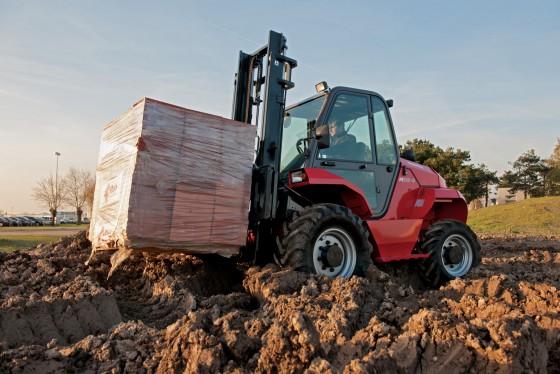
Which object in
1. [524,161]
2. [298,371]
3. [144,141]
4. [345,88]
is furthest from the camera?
[524,161]

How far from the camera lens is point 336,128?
6.52 meters

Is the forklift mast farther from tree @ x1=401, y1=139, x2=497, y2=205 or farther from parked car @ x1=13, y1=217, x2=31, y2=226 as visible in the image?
parked car @ x1=13, y1=217, x2=31, y2=226

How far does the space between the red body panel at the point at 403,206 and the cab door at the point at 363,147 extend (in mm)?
226

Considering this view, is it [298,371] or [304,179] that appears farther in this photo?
[304,179]

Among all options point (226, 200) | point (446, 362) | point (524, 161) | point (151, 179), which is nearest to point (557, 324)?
point (446, 362)

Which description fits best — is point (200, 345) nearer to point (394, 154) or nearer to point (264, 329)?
point (264, 329)

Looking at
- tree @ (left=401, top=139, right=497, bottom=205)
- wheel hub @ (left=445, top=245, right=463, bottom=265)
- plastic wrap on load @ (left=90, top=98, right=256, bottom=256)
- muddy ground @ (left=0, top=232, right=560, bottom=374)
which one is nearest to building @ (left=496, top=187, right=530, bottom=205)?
tree @ (left=401, top=139, right=497, bottom=205)

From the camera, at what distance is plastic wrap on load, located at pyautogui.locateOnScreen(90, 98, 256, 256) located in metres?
4.62

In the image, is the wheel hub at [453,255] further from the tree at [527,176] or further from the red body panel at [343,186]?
the tree at [527,176]

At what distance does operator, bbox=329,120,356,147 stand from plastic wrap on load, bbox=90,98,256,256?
5.06ft

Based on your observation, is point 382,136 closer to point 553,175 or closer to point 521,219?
point 521,219

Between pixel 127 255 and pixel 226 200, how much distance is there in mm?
1225

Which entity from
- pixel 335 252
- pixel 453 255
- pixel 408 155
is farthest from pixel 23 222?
pixel 335 252

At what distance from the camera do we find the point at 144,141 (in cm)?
464
